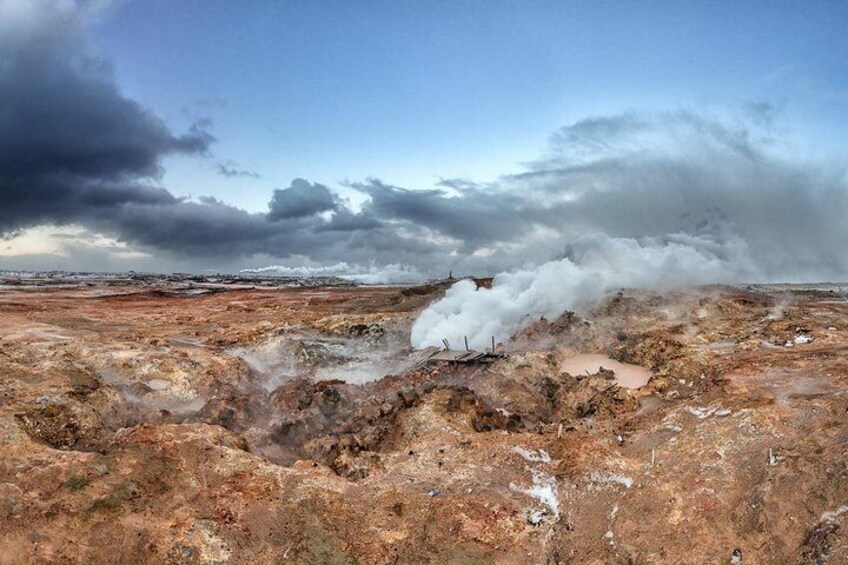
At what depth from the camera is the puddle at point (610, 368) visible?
20.9 m

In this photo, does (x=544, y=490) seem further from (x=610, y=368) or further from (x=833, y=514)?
(x=610, y=368)

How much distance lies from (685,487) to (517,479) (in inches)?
144

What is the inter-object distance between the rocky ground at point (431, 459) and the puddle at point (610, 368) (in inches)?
32.8

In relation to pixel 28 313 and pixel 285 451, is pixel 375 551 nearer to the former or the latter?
pixel 285 451

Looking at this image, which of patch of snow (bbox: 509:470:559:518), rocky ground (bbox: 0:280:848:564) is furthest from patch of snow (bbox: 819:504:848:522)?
patch of snow (bbox: 509:470:559:518)

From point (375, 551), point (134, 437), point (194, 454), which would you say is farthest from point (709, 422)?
point (134, 437)

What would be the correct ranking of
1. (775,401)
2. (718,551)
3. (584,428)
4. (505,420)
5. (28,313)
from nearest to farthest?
(718,551)
(775,401)
(584,428)
(505,420)
(28,313)

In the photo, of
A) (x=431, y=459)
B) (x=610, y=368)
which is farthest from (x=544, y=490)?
(x=610, y=368)

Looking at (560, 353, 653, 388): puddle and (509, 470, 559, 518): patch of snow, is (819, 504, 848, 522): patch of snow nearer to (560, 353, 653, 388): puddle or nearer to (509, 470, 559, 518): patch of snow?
(509, 470, 559, 518): patch of snow

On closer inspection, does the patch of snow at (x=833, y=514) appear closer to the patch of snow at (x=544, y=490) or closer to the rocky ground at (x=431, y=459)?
the rocky ground at (x=431, y=459)

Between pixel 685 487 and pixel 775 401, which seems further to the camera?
pixel 775 401

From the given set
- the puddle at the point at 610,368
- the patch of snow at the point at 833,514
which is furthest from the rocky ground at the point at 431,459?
the puddle at the point at 610,368

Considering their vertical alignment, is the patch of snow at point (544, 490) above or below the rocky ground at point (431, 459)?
below

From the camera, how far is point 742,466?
37.4 ft
